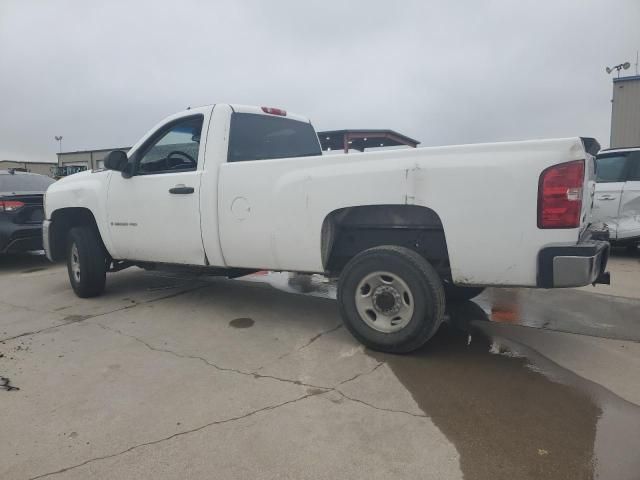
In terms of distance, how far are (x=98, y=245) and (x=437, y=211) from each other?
3864 mm

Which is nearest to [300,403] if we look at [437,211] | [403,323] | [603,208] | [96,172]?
[403,323]

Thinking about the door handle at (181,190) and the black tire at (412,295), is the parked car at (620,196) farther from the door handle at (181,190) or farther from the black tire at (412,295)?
the door handle at (181,190)

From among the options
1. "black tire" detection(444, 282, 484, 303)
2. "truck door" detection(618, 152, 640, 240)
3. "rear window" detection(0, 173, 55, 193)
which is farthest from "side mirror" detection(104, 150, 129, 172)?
"truck door" detection(618, 152, 640, 240)

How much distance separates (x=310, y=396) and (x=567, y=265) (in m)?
1.76

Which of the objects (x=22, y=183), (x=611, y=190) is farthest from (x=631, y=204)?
(x=22, y=183)

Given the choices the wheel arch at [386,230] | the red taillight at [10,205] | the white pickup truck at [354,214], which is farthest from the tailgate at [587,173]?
the red taillight at [10,205]

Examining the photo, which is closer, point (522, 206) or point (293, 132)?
point (522, 206)

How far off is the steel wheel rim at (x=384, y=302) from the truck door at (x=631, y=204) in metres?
5.74

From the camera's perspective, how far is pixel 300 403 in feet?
8.80

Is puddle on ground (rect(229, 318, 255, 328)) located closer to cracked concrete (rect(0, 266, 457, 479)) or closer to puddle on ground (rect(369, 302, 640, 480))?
cracked concrete (rect(0, 266, 457, 479))

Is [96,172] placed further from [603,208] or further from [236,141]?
Answer: [603,208]

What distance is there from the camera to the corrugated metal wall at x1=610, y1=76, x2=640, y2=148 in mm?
15094

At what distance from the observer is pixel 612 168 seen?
737cm

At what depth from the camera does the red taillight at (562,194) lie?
2.69 meters
